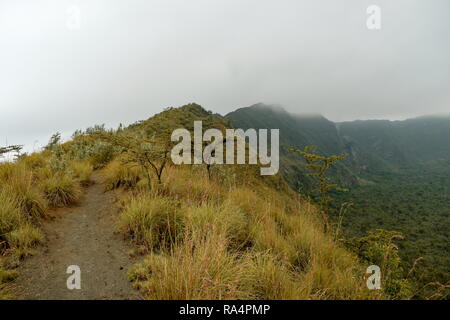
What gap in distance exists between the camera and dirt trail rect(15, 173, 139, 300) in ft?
8.48

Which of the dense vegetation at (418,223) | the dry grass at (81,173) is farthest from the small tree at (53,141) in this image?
the dense vegetation at (418,223)

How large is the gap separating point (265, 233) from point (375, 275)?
165 cm

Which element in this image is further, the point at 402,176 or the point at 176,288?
the point at 402,176

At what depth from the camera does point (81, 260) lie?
10.7 feet

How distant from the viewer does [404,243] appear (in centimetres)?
4947

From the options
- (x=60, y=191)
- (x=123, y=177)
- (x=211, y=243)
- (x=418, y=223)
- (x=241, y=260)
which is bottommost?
(x=418, y=223)

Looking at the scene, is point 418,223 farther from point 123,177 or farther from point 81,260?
point 81,260

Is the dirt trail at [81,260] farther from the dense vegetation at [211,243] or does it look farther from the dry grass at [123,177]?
the dry grass at [123,177]

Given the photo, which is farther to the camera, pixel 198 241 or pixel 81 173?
pixel 81 173

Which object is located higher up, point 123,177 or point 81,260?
point 123,177

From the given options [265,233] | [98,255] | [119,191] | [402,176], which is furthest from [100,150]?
[402,176]

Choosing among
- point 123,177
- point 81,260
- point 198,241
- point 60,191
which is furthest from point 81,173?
point 198,241
